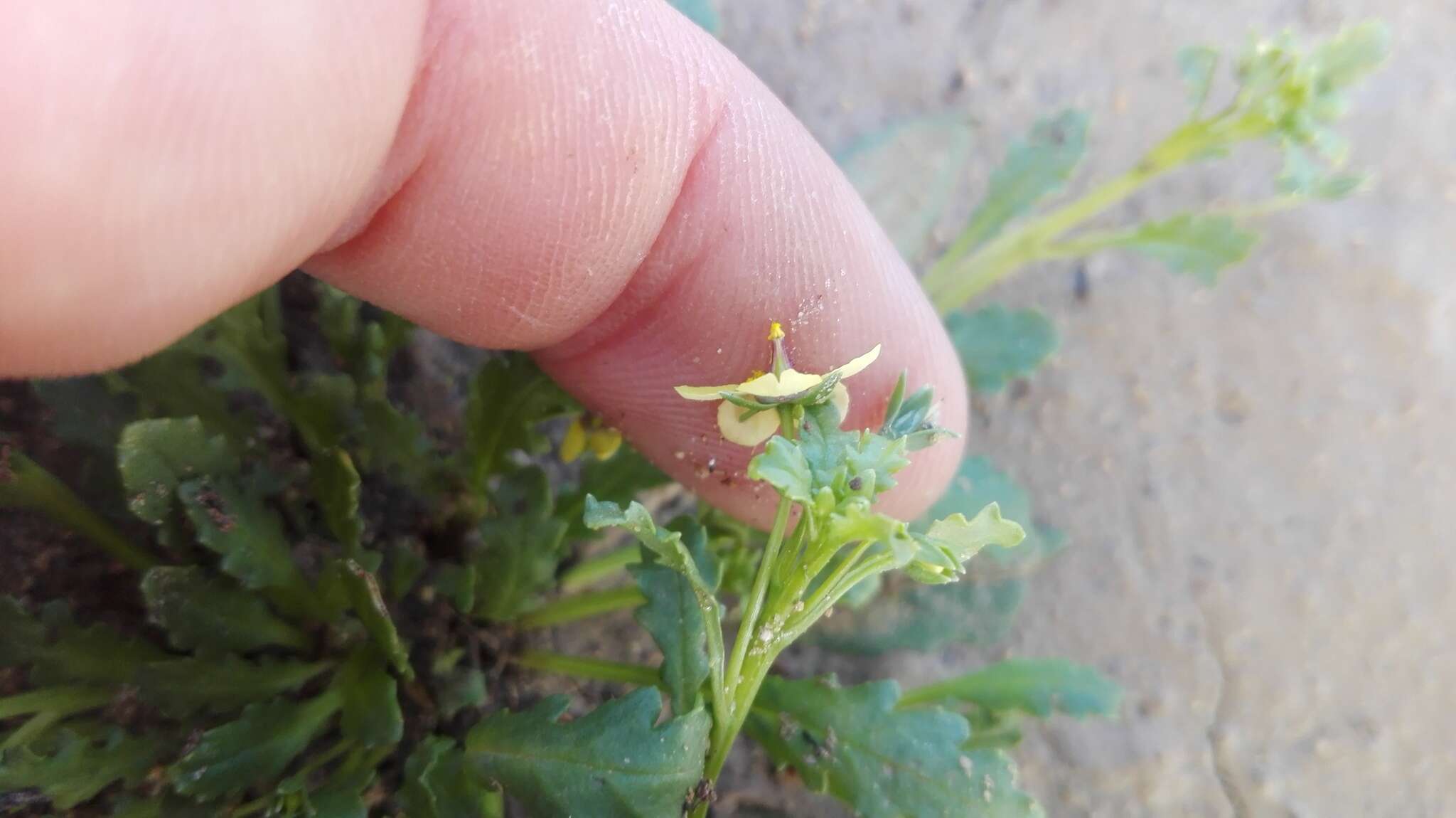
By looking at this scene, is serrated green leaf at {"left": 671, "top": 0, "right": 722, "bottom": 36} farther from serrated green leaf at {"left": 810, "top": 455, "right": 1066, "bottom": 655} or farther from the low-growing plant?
serrated green leaf at {"left": 810, "top": 455, "right": 1066, "bottom": 655}

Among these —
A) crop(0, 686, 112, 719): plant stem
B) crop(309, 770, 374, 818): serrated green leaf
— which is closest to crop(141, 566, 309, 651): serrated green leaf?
A: crop(0, 686, 112, 719): plant stem

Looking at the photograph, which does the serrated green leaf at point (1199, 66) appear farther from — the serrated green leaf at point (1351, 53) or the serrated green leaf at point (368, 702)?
the serrated green leaf at point (368, 702)

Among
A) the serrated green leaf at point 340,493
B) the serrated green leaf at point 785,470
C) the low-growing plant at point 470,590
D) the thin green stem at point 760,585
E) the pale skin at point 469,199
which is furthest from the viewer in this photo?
the serrated green leaf at point 340,493

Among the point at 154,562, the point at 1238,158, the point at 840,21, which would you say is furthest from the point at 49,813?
the point at 1238,158

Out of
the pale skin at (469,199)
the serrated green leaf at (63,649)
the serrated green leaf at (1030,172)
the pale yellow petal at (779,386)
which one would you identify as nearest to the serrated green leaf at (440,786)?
the serrated green leaf at (63,649)

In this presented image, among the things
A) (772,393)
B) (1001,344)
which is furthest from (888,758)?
(1001,344)

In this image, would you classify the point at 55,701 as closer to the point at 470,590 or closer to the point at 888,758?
the point at 470,590

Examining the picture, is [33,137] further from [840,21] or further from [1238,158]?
[1238,158]
